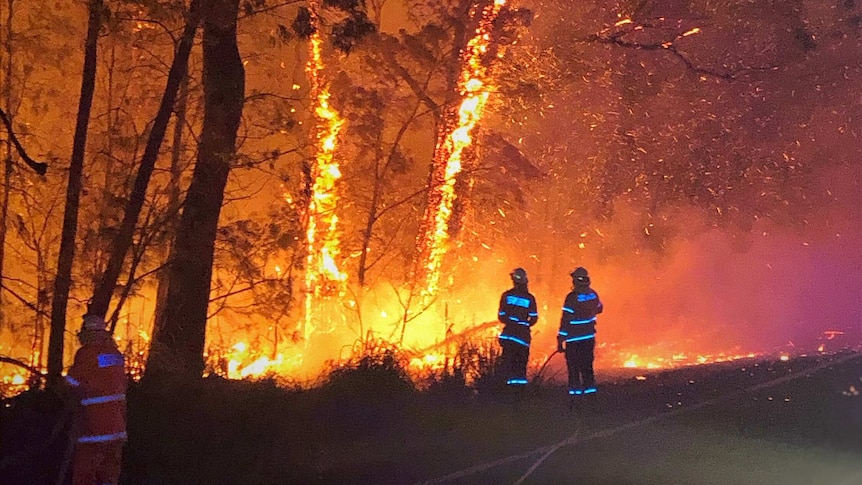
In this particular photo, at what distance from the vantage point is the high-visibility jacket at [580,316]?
10945 millimetres

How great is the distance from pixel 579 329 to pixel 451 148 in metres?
9.47

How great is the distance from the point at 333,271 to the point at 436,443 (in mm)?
9719

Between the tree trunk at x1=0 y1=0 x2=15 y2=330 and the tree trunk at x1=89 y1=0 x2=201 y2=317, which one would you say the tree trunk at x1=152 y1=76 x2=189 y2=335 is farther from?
the tree trunk at x1=0 y1=0 x2=15 y2=330

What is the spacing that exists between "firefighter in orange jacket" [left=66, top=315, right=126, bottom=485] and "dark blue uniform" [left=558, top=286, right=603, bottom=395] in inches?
229

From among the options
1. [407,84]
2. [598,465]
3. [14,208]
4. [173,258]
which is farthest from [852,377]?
[407,84]

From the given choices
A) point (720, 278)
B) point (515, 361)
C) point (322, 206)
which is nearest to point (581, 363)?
point (515, 361)

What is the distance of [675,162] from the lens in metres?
23.7

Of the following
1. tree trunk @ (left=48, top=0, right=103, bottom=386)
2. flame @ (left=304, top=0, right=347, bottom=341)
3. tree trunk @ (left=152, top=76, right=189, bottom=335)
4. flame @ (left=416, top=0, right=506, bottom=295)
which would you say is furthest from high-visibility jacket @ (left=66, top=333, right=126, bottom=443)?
flame @ (left=416, top=0, right=506, bottom=295)

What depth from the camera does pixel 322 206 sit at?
1731 cm

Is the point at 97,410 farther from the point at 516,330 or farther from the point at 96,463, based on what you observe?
the point at 516,330

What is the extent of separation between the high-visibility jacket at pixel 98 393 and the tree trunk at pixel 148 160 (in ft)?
13.7

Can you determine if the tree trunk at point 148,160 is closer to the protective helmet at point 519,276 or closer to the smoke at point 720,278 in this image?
the protective helmet at point 519,276

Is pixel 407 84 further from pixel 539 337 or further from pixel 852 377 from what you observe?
pixel 852 377

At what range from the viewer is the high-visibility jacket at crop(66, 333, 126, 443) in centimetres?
672
